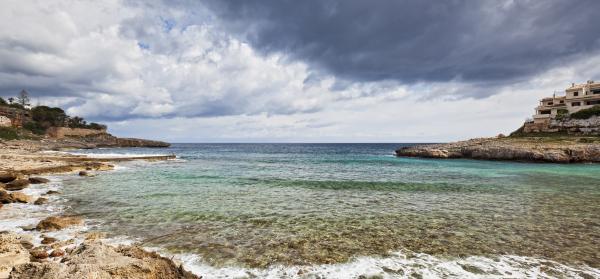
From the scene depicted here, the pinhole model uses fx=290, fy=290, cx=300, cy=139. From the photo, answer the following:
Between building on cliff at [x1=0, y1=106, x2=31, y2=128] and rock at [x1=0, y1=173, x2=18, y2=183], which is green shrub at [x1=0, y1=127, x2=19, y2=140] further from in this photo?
rock at [x1=0, y1=173, x2=18, y2=183]

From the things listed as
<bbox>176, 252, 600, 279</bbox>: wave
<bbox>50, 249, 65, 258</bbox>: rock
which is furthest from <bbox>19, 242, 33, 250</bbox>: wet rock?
<bbox>176, 252, 600, 279</bbox>: wave

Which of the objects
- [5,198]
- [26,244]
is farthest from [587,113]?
[5,198]

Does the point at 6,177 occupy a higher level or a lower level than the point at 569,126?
lower

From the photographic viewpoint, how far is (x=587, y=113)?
70750 mm

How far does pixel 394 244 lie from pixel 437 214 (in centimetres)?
557

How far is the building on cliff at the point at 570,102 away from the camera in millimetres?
78650

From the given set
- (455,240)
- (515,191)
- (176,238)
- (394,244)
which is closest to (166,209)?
(176,238)

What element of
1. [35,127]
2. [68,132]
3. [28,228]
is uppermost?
[35,127]

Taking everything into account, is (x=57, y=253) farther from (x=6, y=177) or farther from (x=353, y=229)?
(x=6, y=177)

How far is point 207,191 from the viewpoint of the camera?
71.6 feet

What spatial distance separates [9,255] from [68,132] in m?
156

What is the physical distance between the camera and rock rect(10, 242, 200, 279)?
5883mm

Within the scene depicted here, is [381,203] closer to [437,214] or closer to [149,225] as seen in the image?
[437,214]

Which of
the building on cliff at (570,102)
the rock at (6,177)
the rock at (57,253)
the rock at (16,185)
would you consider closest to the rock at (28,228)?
the rock at (57,253)
